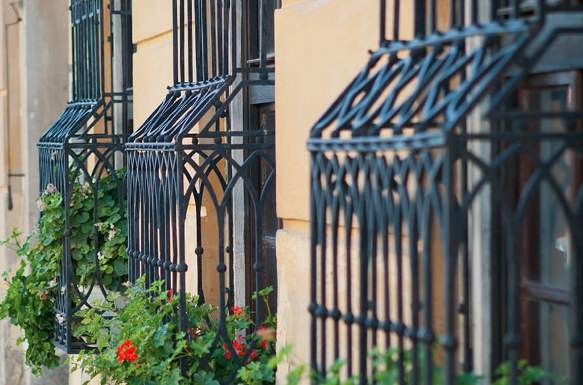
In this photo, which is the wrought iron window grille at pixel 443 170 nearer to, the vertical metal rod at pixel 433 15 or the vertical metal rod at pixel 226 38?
the vertical metal rod at pixel 433 15

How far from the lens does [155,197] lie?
17.0ft

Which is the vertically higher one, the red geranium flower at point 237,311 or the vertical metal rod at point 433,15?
the vertical metal rod at point 433,15

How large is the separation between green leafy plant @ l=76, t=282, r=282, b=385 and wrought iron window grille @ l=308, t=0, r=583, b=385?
1.05m

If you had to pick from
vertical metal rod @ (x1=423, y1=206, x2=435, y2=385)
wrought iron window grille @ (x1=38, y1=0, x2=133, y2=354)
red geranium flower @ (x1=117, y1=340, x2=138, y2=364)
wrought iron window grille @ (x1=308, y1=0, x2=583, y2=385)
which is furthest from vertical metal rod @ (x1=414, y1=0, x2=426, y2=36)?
wrought iron window grille @ (x1=38, y1=0, x2=133, y2=354)

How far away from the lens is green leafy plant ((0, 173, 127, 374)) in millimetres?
6797

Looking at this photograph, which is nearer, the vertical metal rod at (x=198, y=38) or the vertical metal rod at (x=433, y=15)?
the vertical metal rod at (x=433, y=15)

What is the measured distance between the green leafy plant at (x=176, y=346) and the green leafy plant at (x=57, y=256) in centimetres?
157

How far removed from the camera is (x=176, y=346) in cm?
489

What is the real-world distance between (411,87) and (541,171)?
0.96 meters

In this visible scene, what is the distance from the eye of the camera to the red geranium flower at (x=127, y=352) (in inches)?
190

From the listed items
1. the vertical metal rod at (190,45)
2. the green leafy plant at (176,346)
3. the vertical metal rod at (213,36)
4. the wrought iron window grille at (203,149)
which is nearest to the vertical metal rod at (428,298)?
the green leafy plant at (176,346)

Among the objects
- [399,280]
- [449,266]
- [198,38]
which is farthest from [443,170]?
[198,38]

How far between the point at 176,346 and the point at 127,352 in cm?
19

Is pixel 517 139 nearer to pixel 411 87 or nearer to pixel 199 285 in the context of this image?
pixel 411 87
